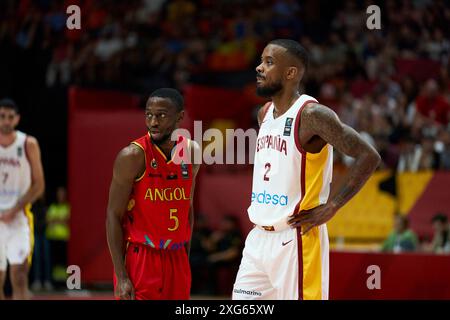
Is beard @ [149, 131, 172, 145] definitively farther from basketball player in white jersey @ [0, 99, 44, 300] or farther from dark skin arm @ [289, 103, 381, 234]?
basketball player in white jersey @ [0, 99, 44, 300]

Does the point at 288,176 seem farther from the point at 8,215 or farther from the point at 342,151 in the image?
the point at 8,215

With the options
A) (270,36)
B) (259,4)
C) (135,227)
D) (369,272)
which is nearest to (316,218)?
(135,227)

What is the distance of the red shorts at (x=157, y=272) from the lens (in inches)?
236

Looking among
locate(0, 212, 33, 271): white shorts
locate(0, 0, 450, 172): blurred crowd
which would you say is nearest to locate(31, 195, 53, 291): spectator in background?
locate(0, 0, 450, 172): blurred crowd

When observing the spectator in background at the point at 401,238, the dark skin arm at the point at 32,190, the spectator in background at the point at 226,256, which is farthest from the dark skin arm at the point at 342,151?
the spectator in background at the point at 226,256

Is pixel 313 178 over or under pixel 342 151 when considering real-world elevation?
under

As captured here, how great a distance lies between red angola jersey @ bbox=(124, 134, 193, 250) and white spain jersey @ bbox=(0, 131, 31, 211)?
11.3 feet

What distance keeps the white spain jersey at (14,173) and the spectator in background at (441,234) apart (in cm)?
536

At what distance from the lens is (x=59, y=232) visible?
15.1 m

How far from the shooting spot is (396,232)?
1141cm

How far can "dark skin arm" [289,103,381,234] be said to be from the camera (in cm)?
555

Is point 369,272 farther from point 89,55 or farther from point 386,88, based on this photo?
point 89,55

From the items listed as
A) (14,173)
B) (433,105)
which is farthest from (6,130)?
(433,105)

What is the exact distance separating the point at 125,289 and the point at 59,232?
9.55m
